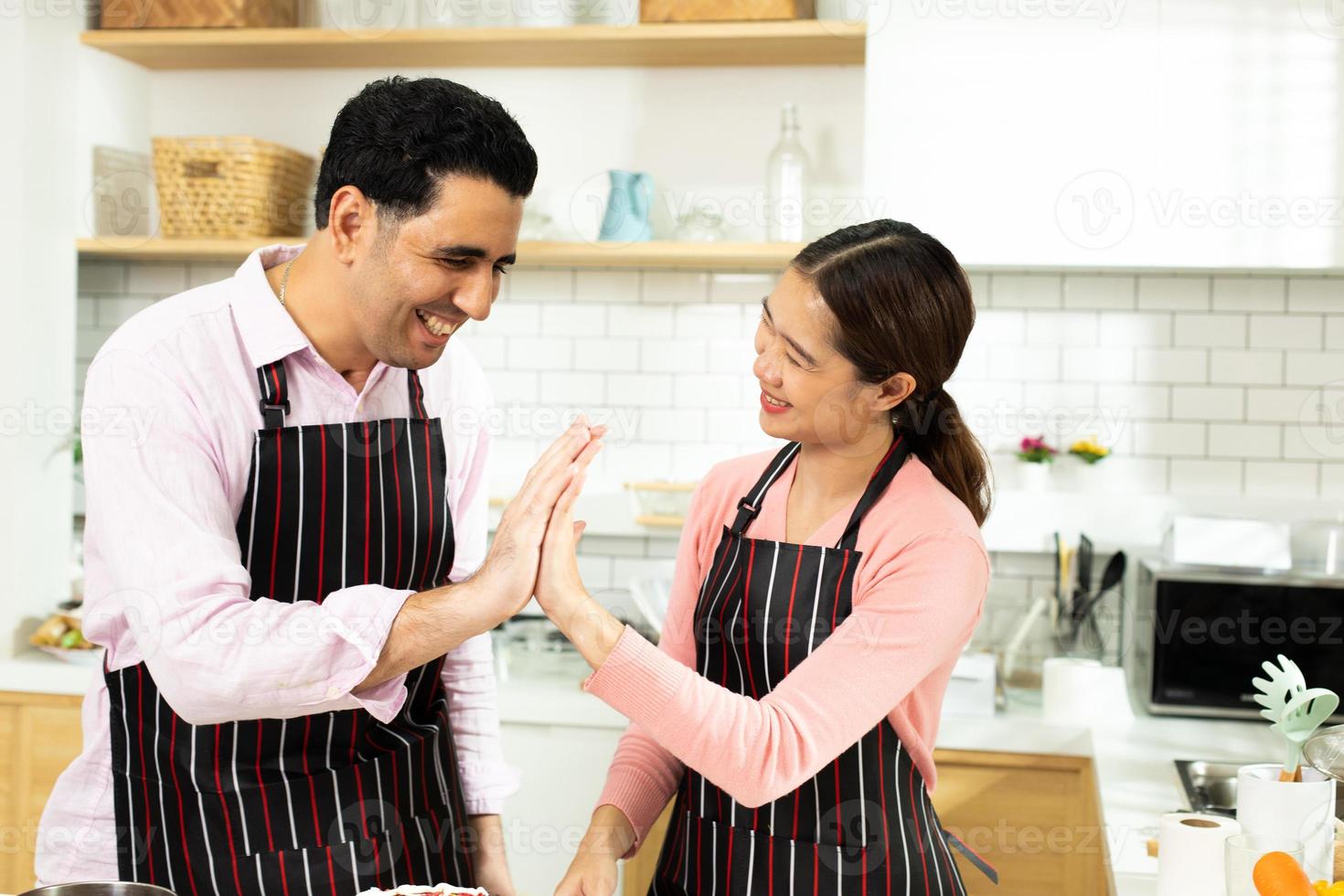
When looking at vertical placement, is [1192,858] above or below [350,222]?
below

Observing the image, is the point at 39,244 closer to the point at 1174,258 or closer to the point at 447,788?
the point at 447,788

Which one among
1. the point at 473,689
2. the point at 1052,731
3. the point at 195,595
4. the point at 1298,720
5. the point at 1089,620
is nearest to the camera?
the point at 195,595

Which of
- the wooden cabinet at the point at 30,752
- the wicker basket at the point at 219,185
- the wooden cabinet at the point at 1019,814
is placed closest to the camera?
the wooden cabinet at the point at 1019,814

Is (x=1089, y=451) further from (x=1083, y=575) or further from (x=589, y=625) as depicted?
(x=589, y=625)

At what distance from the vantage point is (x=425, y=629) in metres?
1.46

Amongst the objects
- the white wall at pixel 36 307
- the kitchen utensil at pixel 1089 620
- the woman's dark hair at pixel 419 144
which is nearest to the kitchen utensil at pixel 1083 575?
the kitchen utensil at pixel 1089 620

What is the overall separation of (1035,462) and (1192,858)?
1.89 m

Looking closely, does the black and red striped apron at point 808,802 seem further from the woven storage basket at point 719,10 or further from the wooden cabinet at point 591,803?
the woven storage basket at point 719,10

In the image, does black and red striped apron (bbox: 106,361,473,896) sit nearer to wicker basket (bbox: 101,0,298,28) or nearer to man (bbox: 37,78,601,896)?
man (bbox: 37,78,601,896)

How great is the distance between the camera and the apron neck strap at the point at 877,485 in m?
1.70

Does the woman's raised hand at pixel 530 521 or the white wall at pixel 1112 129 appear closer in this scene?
the woman's raised hand at pixel 530 521

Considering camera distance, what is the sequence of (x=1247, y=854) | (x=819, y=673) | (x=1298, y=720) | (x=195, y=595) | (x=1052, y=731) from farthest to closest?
(x=1052, y=731), (x=1298, y=720), (x=819, y=673), (x=195, y=595), (x=1247, y=854)

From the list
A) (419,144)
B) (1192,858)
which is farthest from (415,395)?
(1192,858)

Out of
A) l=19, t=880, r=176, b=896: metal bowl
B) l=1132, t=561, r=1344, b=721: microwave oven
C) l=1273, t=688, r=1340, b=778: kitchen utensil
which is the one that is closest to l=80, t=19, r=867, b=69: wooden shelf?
l=1132, t=561, r=1344, b=721: microwave oven
